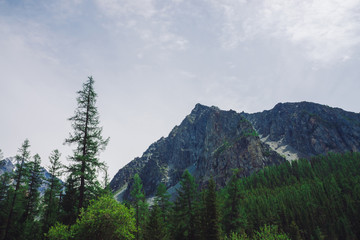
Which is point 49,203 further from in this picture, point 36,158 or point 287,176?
point 287,176

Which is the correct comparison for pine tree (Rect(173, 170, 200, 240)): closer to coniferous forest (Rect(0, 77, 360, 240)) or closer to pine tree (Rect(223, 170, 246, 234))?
coniferous forest (Rect(0, 77, 360, 240))

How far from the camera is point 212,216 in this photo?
1204 inches

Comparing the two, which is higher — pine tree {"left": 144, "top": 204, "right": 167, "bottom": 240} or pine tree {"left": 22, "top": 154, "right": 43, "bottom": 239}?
pine tree {"left": 22, "top": 154, "right": 43, "bottom": 239}

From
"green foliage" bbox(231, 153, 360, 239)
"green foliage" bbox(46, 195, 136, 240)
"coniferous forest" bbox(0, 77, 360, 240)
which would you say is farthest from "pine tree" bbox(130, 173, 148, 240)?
"green foliage" bbox(231, 153, 360, 239)

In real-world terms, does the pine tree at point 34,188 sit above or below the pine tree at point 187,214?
above

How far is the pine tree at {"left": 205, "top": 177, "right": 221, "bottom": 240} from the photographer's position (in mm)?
28938

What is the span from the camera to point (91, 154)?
19.9 meters

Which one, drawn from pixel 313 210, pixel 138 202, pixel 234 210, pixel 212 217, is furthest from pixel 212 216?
pixel 313 210

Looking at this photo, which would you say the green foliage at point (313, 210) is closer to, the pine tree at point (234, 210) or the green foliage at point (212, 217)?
the pine tree at point (234, 210)

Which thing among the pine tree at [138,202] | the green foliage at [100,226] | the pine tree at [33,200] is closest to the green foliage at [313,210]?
the pine tree at [138,202]

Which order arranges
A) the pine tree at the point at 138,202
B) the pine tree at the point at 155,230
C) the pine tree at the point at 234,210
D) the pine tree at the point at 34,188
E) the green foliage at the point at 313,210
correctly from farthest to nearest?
the green foliage at the point at 313,210
the pine tree at the point at 138,202
the pine tree at the point at 34,188
the pine tree at the point at 234,210
the pine tree at the point at 155,230

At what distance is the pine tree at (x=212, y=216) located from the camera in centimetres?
2894

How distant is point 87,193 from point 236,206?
945 inches

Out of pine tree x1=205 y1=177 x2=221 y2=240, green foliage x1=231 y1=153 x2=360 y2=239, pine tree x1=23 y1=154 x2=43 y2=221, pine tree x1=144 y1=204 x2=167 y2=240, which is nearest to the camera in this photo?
pine tree x1=144 y1=204 x2=167 y2=240
